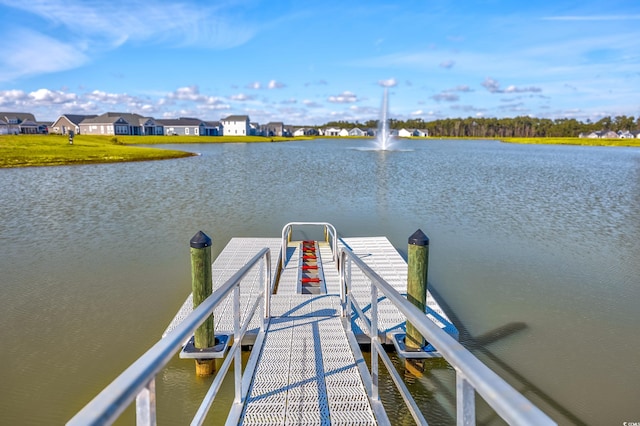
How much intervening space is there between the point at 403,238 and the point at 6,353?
12665 mm

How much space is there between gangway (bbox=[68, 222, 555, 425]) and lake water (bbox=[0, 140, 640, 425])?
1480 millimetres

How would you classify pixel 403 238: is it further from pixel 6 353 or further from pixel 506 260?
pixel 6 353

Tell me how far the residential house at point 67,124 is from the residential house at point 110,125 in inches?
52.0

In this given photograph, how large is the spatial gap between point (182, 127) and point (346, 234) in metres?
116

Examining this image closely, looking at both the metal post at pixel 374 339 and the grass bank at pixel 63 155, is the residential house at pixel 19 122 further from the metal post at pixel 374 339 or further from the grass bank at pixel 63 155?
the metal post at pixel 374 339

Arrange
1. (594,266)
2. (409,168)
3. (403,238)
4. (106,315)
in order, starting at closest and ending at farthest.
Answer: (106,315) < (594,266) < (403,238) < (409,168)

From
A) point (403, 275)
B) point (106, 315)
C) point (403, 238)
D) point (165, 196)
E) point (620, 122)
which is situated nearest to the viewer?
point (106, 315)

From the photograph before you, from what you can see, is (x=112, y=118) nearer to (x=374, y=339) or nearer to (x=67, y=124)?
(x=67, y=124)

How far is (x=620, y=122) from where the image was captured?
174m

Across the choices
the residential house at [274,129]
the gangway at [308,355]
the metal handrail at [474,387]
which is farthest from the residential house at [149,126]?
the metal handrail at [474,387]

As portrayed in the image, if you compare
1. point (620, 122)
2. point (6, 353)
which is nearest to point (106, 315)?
point (6, 353)

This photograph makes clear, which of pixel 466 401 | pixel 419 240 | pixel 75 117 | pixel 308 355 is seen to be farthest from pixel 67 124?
pixel 466 401

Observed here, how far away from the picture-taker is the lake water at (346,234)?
23.7 ft

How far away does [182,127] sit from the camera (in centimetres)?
12325
